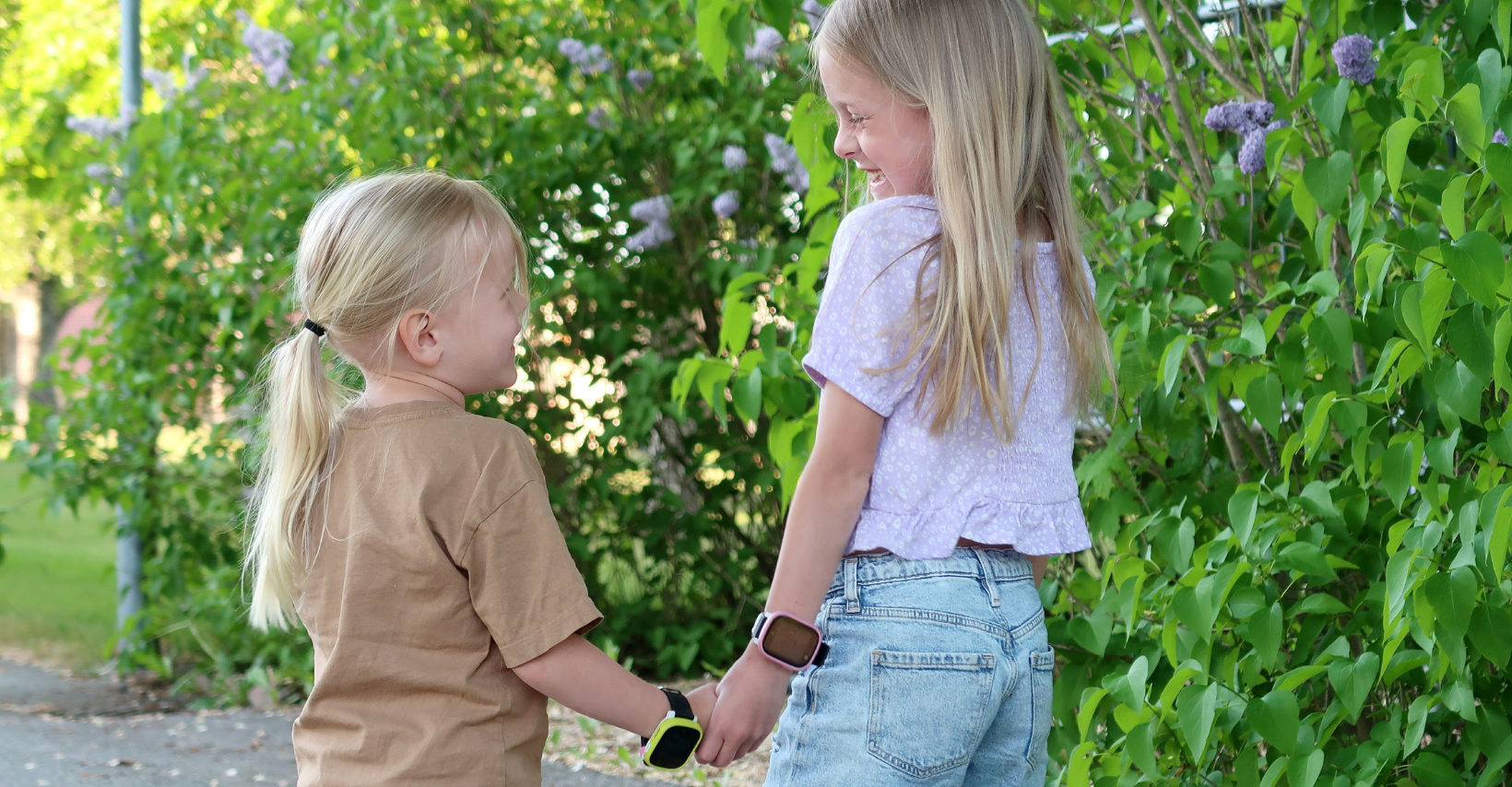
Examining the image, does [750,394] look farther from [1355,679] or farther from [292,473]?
[1355,679]

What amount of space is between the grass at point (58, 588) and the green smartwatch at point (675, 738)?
3828 millimetres

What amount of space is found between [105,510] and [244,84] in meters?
6.21

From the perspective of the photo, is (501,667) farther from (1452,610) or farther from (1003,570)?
(1452,610)

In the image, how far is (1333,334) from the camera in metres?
1.93

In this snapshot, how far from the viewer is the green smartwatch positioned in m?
1.56

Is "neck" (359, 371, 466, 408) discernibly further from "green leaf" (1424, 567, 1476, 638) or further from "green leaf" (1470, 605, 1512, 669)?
"green leaf" (1470, 605, 1512, 669)

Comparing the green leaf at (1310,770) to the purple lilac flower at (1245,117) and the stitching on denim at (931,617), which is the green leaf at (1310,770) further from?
the purple lilac flower at (1245,117)

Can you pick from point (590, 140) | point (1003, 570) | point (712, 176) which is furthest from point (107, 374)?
point (1003, 570)

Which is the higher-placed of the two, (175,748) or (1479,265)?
(1479,265)

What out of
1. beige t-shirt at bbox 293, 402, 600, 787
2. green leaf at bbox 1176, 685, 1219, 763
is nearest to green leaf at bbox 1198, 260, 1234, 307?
green leaf at bbox 1176, 685, 1219, 763

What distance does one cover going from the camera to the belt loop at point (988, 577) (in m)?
1.42

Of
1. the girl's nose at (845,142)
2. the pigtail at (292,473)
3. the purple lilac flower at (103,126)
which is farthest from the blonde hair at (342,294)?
the purple lilac flower at (103,126)

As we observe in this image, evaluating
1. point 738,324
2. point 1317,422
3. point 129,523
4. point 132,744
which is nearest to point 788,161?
point 738,324

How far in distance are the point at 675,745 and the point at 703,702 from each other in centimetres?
7
